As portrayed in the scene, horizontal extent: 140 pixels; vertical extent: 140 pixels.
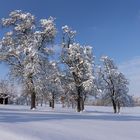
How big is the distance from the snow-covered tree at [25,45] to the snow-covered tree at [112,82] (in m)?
26.6

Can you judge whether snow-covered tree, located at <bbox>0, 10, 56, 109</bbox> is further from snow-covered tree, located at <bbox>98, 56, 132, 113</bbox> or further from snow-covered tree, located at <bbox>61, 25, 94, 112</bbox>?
snow-covered tree, located at <bbox>98, 56, 132, 113</bbox>

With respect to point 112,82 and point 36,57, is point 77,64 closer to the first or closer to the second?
point 36,57

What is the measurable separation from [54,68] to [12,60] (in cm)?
782

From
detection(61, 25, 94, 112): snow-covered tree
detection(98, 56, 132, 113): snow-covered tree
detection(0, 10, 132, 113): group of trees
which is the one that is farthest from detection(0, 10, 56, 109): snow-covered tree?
detection(98, 56, 132, 113): snow-covered tree

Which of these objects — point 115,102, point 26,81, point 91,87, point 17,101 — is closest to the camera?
point 26,81

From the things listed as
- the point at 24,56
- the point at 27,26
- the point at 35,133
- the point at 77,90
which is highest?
the point at 27,26

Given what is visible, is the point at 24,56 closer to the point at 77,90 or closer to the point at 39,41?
the point at 39,41

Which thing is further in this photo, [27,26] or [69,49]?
[69,49]

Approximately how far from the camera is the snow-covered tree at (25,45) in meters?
41.2

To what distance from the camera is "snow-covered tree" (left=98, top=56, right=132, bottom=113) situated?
69125 millimetres

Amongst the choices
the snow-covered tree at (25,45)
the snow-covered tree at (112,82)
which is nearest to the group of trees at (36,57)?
the snow-covered tree at (25,45)

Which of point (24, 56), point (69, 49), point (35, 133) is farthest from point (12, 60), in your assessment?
point (35, 133)

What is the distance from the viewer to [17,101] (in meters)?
127

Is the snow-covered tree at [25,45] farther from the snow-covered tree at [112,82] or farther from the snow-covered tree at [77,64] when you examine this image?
the snow-covered tree at [112,82]
